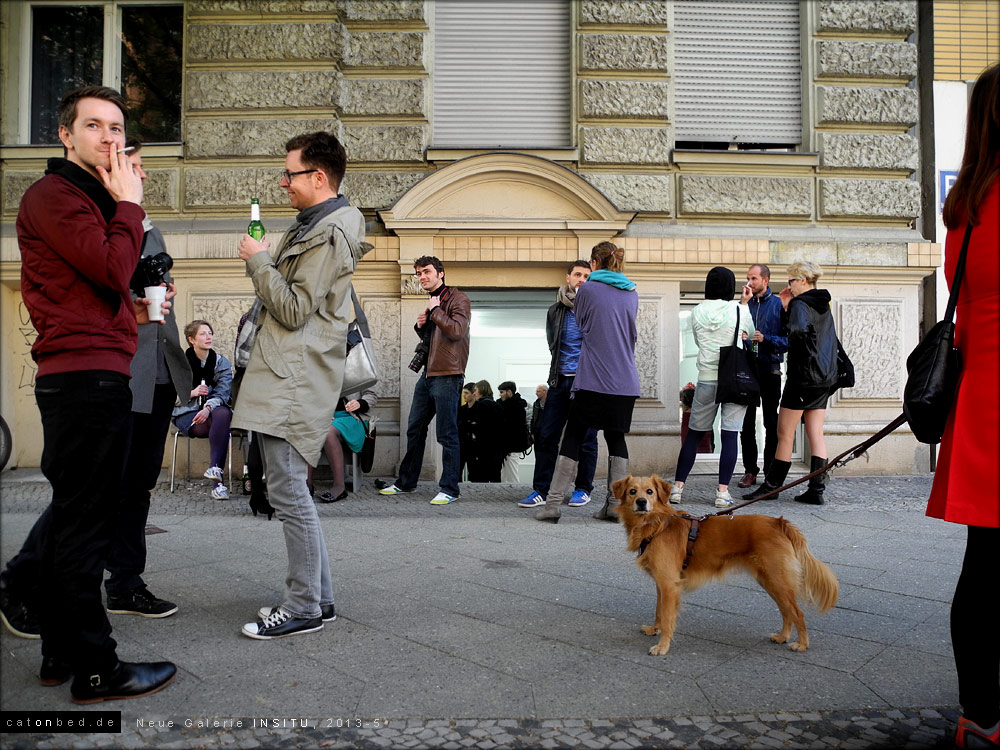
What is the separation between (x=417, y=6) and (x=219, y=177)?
279 cm

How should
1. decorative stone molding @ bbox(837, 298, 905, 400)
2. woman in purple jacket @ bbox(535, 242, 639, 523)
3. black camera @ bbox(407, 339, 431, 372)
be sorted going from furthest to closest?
decorative stone molding @ bbox(837, 298, 905, 400), black camera @ bbox(407, 339, 431, 372), woman in purple jacket @ bbox(535, 242, 639, 523)

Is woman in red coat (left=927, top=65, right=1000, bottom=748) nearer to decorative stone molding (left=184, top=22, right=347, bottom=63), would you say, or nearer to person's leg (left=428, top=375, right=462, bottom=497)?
person's leg (left=428, top=375, right=462, bottom=497)

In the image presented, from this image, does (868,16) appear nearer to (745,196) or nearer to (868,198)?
(868,198)

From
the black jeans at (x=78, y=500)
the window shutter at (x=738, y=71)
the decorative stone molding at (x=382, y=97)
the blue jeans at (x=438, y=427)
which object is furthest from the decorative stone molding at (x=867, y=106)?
the black jeans at (x=78, y=500)

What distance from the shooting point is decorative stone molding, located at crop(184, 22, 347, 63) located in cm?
852

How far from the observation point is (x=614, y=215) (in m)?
8.47

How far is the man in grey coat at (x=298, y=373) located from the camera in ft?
11.3

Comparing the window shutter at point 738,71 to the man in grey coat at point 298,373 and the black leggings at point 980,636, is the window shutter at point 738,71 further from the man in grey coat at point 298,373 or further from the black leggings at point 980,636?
the black leggings at point 980,636

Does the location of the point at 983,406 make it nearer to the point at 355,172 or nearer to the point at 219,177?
the point at 355,172

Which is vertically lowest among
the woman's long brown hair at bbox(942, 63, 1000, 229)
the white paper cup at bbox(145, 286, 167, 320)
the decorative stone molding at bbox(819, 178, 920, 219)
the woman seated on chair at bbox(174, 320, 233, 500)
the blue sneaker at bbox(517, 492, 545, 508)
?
the blue sneaker at bbox(517, 492, 545, 508)

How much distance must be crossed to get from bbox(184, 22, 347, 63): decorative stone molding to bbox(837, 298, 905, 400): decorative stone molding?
610 centimetres

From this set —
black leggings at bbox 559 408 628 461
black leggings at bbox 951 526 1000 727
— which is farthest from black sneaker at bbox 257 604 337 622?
black leggings at bbox 559 408 628 461

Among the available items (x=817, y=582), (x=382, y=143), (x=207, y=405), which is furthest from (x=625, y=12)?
(x=817, y=582)

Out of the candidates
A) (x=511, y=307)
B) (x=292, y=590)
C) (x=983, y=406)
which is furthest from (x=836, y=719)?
(x=511, y=307)
